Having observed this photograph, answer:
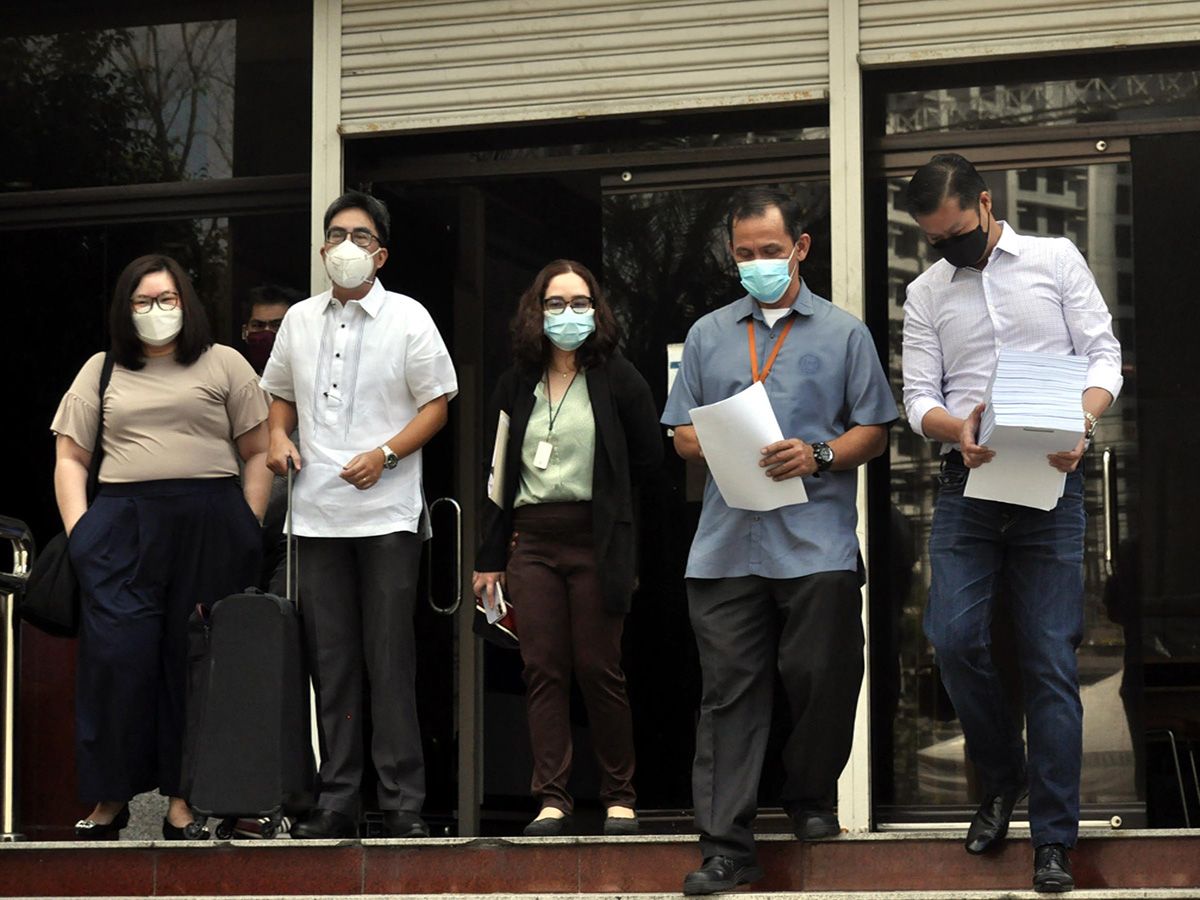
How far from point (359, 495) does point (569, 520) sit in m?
0.72

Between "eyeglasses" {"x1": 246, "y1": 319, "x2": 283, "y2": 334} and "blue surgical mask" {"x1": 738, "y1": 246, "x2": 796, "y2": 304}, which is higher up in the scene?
"eyeglasses" {"x1": 246, "y1": 319, "x2": 283, "y2": 334}

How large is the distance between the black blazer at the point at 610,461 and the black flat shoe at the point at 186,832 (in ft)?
4.13

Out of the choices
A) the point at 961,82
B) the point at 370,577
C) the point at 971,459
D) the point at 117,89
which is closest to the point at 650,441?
the point at 370,577

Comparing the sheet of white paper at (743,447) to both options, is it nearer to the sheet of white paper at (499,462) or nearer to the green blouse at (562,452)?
the green blouse at (562,452)

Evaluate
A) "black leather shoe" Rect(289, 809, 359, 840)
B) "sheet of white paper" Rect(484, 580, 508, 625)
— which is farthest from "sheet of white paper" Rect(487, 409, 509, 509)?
"black leather shoe" Rect(289, 809, 359, 840)

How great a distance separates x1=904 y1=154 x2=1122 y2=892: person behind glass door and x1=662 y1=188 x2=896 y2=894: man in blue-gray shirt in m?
0.25

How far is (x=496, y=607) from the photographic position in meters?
7.32

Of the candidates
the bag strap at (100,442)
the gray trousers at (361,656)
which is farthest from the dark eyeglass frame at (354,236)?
the gray trousers at (361,656)

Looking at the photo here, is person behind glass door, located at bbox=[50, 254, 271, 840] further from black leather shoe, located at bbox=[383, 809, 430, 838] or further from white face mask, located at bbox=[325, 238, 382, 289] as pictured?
black leather shoe, located at bbox=[383, 809, 430, 838]

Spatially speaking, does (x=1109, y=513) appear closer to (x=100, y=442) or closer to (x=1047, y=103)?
(x=1047, y=103)

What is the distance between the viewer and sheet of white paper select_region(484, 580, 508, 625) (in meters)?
7.30

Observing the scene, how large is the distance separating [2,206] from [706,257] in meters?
3.16

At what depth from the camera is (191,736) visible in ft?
22.9

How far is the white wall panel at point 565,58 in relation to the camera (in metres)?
8.35
